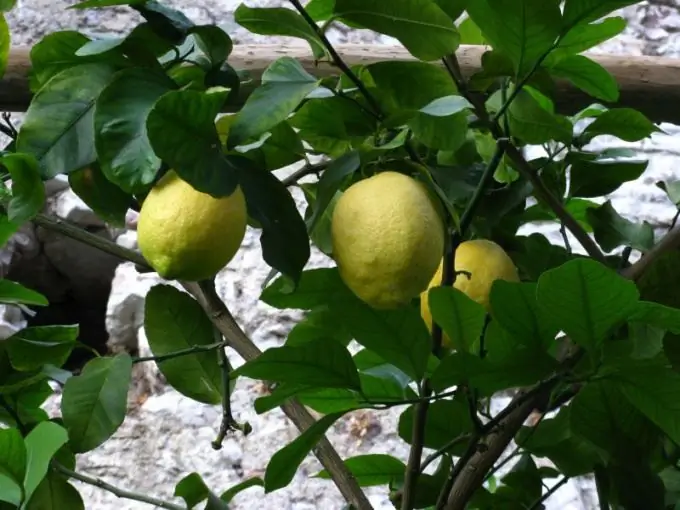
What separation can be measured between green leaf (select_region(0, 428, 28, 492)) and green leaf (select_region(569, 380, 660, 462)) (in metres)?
0.32

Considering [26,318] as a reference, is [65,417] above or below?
above

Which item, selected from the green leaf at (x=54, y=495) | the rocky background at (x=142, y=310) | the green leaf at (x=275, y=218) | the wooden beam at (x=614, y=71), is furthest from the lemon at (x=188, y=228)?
the rocky background at (x=142, y=310)

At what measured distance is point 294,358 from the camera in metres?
0.41

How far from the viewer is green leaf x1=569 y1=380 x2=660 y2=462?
0.48 meters

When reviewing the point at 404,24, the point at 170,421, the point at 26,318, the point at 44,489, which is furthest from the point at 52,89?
the point at 26,318

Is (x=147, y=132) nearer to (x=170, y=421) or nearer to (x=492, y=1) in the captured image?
(x=492, y=1)

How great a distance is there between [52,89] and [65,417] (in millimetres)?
208

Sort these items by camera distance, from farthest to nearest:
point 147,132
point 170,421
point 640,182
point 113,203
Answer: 1. point 640,182
2. point 170,421
3. point 113,203
4. point 147,132

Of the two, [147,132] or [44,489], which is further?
[44,489]

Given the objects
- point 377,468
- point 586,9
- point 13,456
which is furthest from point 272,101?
point 377,468

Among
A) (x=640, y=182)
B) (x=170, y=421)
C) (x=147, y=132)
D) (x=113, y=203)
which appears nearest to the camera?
(x=147, y=132)

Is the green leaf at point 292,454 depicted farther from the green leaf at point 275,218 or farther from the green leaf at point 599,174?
the green leaf at point 599,174

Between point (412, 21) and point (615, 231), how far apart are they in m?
0.28

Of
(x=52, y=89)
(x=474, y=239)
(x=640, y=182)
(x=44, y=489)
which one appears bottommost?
(x=640, y=182)
